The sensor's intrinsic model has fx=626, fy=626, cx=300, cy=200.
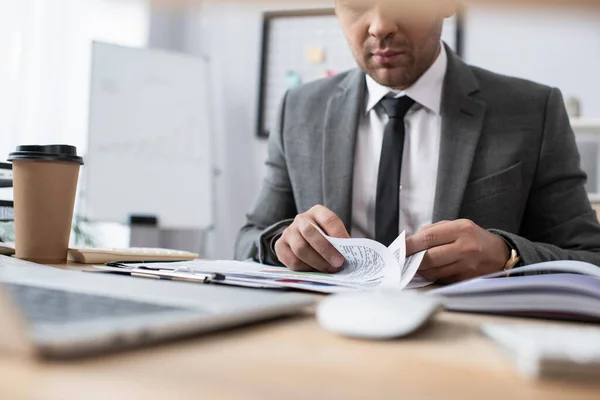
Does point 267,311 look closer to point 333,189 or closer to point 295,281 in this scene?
point 295,281

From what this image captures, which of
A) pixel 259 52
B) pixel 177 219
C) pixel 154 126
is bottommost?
pixel 177 219

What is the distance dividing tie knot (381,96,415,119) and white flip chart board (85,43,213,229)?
1.64 metres

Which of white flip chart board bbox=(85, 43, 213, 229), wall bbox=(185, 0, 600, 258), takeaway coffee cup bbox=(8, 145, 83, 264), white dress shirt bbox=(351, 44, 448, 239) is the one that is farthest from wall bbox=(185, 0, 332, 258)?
takeaway coffee cup bbox=(8, 145, 83, 264)

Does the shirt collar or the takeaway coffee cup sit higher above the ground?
the shirt collar

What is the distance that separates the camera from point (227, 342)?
0.38 meters

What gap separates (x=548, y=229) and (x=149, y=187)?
6.26ft

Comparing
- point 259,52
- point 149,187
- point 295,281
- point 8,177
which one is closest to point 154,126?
point 149,187

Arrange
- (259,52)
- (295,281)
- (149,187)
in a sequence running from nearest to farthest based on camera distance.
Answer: (295,281) → (149,187) → (259,52)

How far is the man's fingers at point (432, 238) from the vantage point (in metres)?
0.80

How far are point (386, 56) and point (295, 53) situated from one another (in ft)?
6.37

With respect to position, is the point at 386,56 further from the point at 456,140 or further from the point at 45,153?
the point at 45,153

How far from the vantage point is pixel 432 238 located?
0.81 m

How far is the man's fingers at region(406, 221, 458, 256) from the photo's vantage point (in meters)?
0.80

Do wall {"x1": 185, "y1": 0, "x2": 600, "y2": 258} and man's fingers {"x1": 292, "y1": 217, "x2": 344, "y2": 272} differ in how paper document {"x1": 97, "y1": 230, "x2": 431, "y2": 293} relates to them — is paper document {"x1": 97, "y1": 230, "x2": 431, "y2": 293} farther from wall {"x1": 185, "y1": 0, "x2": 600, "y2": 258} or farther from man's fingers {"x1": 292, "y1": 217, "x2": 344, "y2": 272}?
wall {"x1": 185, "y1": 0, "x2": 600, "y2": 258}
